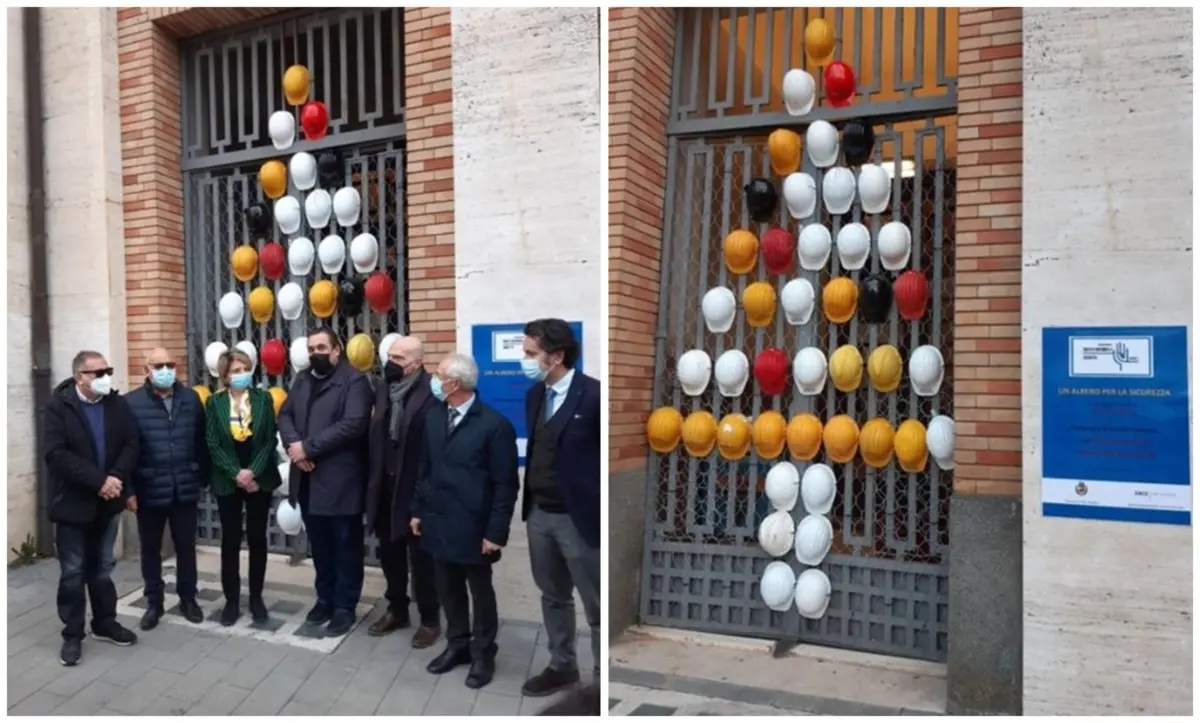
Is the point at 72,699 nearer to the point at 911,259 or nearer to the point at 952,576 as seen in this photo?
the point at 952,576

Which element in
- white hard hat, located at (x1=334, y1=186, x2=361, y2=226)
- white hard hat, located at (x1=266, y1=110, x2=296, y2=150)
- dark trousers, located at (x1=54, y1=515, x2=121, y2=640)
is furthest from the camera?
white hard hat, located at (x1=266, y1=110, x2=296, y2=150)

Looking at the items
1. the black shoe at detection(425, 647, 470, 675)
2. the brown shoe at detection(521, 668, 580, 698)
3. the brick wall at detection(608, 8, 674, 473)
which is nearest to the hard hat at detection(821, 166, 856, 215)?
the brick wall at detection(608, 8, 674, 473)

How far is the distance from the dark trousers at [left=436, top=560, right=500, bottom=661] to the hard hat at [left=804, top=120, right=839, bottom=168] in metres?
1.89

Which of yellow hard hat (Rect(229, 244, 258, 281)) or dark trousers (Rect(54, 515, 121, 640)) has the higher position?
yellow hard hat (Rect(229, 244, 258, 281))

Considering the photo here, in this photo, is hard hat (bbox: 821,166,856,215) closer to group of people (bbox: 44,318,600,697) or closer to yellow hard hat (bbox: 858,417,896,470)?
yellow hard hat (bbox: 858,417,896,470)

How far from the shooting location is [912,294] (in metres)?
2.99

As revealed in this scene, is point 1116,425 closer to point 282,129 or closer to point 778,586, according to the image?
point 778,586

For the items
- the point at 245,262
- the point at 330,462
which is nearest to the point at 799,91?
the point at 330,462

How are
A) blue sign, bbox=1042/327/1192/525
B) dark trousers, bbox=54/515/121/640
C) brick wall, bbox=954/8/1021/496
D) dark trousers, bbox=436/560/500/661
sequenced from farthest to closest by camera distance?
1. dark trousers, bbox=54/515/121/640
2. dark trousers, bbox=436/560/500/661
3. brick wall, bbox=954/8/1021/496
4. blue sign, bbox=1042/327/1192/525

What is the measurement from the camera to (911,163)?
10.3ft

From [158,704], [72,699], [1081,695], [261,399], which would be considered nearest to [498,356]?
[261,399]

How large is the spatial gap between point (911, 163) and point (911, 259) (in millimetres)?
356

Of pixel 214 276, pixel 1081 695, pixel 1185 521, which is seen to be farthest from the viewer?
pixel 214 276

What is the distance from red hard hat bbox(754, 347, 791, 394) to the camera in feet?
10.5
